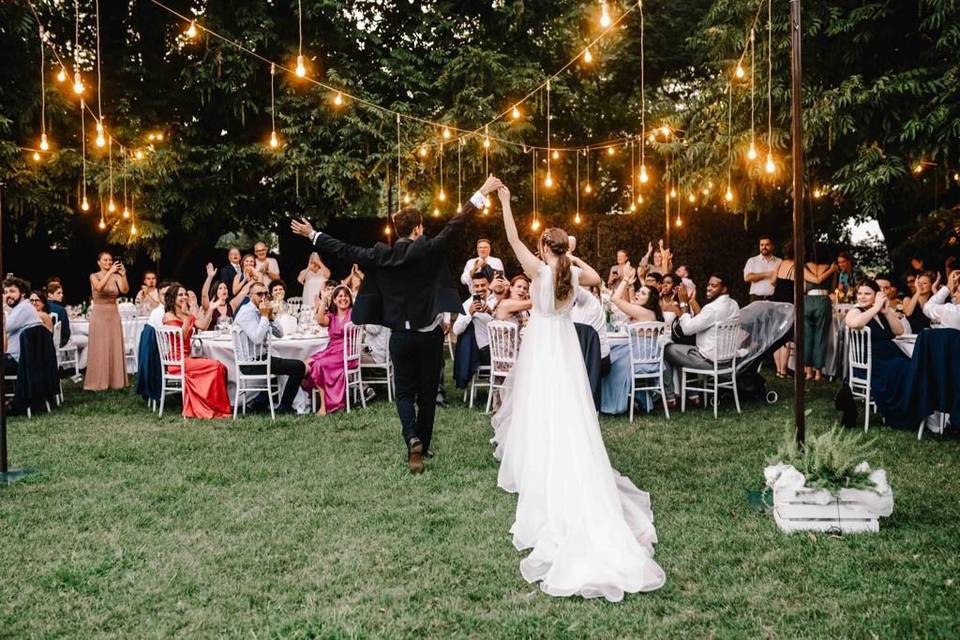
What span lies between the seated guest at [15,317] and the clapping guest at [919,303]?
863 cm

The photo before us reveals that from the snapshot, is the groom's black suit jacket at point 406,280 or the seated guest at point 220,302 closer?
the groom's black suit jacket at point 406,280

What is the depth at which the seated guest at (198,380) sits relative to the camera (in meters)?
7.42

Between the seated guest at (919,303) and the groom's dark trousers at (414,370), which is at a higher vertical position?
the seated guest at (919,303)

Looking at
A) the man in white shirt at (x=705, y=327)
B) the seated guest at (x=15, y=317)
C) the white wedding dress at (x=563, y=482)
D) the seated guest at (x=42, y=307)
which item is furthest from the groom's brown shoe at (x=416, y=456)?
the seated guest at (x=42, y=307)

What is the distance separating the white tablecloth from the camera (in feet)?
25.1

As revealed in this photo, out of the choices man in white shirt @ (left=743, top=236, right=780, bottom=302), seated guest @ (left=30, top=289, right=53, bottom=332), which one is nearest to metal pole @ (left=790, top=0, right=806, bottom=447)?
man in white shirt @ (left=743, top=236, right=780, bottom=302)

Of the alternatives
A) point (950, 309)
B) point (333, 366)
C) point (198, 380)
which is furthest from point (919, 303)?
point (198, 380)

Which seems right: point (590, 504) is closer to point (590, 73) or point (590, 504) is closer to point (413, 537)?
point (413, 537)

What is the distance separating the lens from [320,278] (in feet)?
36.8

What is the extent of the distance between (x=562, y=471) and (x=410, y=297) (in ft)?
5.75

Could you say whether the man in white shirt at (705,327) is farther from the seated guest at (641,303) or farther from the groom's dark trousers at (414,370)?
the groom's dark trousers at (414,370)

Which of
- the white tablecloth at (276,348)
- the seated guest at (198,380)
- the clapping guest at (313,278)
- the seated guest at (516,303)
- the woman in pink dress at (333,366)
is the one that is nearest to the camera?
the seated guest at (516,303)

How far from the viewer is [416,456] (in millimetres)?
5254

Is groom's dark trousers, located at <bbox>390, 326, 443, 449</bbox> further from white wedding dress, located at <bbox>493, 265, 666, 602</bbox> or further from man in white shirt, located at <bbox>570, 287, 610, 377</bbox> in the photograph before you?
man in white shirt, located at <bbox>570, 287, 610, 377</bbox>
